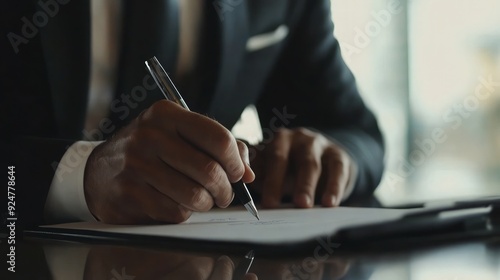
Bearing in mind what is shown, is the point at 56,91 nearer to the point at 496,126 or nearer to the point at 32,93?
the point at 32,93

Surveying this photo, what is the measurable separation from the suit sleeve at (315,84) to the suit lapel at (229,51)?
0.43 ft

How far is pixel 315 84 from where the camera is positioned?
3.65 feet

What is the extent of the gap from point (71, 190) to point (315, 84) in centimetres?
67

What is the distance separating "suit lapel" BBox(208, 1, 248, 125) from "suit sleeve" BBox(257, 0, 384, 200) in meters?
0.13

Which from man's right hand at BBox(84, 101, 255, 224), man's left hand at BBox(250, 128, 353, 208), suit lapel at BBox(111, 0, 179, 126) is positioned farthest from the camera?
suit lapel at BBox(111, 0, 179, 126)

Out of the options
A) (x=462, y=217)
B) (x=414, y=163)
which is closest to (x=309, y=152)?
(x=462, y=217)

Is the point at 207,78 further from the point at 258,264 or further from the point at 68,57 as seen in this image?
the point at 258,264

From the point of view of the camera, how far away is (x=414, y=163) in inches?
112

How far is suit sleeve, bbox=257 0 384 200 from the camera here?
40.6 inches

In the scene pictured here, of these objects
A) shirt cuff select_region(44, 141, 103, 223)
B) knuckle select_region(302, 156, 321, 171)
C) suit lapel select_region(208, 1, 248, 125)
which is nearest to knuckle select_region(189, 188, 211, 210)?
shirt cuff select_region(44, 141, 103, 223)

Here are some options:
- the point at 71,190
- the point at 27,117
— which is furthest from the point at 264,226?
the point at 27,117

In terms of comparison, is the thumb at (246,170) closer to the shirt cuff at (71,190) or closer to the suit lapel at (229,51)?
the shirt cuff at (71,190)

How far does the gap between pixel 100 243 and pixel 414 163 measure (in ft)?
8.56

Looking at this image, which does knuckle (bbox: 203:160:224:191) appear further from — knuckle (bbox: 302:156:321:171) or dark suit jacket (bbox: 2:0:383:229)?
knuckle (bbox: 302:156:321:171)
